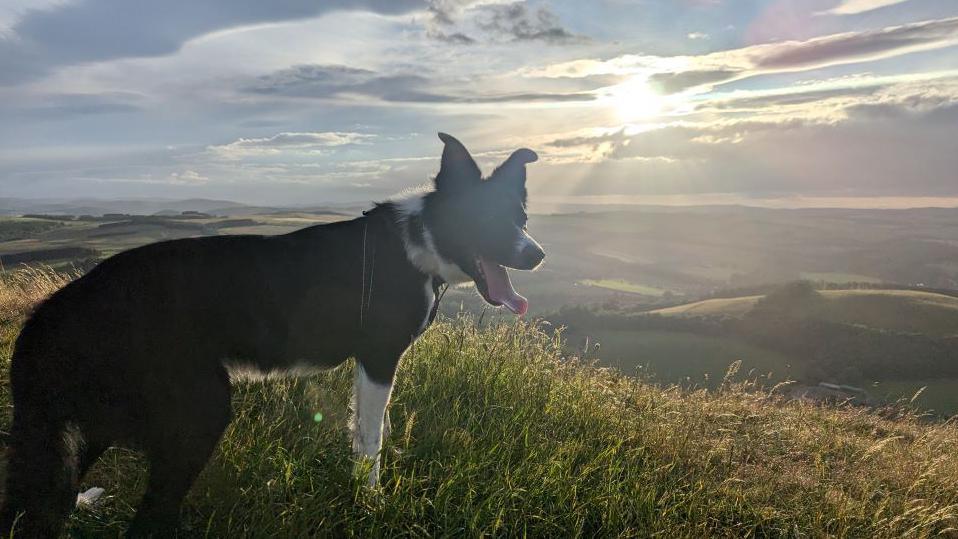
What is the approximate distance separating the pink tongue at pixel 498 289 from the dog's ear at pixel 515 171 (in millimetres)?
693

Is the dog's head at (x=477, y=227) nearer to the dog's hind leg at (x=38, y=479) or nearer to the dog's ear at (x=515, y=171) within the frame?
the dog's ear at (x=515, y=171)

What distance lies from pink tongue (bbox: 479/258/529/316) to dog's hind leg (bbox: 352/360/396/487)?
1.02 meters

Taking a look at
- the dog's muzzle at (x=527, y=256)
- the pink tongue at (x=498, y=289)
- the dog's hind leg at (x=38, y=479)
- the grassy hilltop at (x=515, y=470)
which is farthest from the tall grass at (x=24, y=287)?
the dog's muzzle at (x=527, y=256)

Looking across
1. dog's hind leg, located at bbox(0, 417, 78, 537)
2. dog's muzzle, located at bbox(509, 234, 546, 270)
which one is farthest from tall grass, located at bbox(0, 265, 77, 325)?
dog's muzzle, located at bbox(509, 234, 546, 270)

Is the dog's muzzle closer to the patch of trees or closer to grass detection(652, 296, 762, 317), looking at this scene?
grass detection(652, 296, 762, 317)

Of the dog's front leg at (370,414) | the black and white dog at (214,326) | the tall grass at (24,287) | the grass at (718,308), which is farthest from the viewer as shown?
the grass at (718,308)

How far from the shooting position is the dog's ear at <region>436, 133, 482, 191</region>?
4355 millimetres

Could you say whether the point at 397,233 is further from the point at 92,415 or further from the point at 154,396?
the point at 92,415

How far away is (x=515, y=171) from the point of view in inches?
185

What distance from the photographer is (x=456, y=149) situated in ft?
14.3

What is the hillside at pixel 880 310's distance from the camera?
7688 cm

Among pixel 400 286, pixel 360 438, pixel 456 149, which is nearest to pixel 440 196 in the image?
pixel 456 149

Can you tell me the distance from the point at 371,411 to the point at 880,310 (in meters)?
96.7

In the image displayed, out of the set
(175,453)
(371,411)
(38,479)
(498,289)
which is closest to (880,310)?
(498,289)
